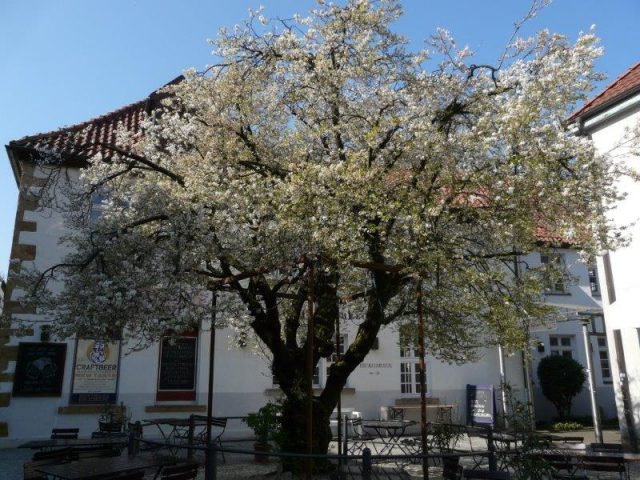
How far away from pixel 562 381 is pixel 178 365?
530 inches

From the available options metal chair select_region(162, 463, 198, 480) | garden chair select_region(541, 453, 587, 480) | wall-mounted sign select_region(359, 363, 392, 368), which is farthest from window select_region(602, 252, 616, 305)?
metal chair select_region(162, 463, 198, 480)

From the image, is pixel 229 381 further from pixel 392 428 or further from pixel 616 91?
pixel 616 91

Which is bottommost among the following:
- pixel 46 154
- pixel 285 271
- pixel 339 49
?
pixel 285 271

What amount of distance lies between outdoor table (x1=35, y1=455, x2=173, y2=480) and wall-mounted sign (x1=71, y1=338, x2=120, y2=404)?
284 inches

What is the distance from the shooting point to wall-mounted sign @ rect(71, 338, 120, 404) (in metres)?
14.3

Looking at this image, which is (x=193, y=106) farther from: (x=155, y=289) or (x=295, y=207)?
(x=155, y=289)

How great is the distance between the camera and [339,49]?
9789mm

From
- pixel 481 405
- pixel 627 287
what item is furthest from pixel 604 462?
pixel 481 405

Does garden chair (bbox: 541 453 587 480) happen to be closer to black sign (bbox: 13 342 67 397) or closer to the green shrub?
black sign (bbox: 13 342 67 397)

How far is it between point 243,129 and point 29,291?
458 cm

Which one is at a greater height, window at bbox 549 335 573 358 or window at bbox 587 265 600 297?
window at bbox 587 265 600 297

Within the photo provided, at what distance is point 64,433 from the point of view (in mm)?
12570

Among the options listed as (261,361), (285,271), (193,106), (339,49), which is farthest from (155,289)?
(261,361)

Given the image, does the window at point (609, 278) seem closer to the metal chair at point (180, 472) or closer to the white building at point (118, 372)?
the white building at point (118, 372)
